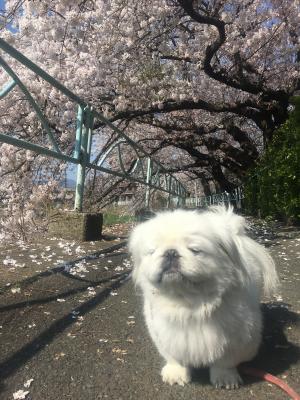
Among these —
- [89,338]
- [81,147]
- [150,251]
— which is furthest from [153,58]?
[150,251]

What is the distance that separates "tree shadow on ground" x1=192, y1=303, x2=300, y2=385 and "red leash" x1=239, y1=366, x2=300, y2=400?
0.02 metres

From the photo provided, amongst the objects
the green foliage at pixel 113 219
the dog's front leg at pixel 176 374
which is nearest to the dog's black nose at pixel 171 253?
the dog's front leg at pixel 176 374

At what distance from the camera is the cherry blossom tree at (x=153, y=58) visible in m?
8.05

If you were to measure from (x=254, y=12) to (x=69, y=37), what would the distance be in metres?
4.49

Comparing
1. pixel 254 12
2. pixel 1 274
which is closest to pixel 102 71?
pixel 254 12

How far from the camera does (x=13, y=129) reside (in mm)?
8555

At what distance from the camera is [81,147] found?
187 inches

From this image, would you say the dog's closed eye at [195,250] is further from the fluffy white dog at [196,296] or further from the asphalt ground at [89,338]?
the asphalt ground at [89,338]

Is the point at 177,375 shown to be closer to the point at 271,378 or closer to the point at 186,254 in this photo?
the point at 271,378

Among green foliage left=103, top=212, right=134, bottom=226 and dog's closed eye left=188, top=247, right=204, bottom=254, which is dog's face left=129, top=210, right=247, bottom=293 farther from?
green foliage left=103, top=212, right=134, bottom=226

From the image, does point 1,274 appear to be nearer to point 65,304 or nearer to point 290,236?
point 65,304

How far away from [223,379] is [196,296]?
0.44m

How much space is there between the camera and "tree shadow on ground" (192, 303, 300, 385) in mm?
2104

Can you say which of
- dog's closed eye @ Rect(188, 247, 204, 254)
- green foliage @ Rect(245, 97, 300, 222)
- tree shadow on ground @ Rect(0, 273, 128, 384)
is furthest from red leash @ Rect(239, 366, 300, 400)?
green foliage @ Rect(245, 97, 300, 222)
